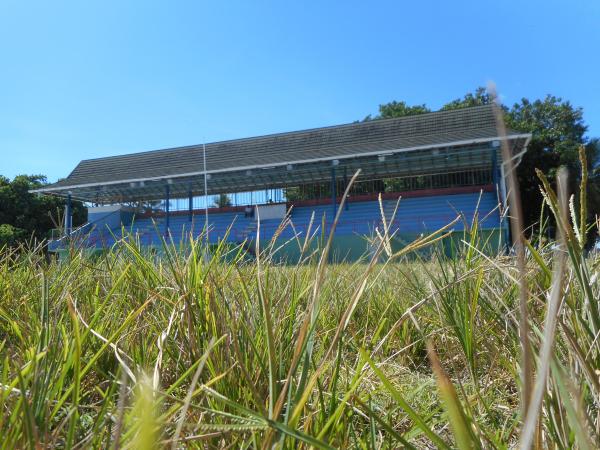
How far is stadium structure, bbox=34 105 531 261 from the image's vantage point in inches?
654

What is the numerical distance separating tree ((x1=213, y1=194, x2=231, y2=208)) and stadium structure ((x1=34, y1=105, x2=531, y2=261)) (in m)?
0.05

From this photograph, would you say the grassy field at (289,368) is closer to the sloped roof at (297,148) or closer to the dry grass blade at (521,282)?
the dry grass blade at (521,282)

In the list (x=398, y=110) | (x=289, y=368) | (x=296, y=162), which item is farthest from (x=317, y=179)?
(x=289, y=368)

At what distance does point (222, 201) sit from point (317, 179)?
16.3 feet

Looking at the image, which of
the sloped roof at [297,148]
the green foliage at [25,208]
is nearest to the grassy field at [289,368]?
the sloped roof at [297,148]

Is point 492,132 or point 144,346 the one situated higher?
point 492,132

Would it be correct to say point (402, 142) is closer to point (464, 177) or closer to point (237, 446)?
point (464, 177)

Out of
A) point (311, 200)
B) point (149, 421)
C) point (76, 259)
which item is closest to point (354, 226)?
point (311, 200)

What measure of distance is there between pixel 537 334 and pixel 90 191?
2350 cm

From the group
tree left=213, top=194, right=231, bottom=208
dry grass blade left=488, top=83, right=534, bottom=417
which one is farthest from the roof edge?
dry grass blade left=488, top=83, right=534, bottom=417

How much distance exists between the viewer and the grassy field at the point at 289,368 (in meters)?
0.48

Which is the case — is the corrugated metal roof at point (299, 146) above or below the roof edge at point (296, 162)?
above

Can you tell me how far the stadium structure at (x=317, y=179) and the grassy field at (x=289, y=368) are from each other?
1402 centimetres

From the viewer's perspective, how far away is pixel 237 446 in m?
0.73
